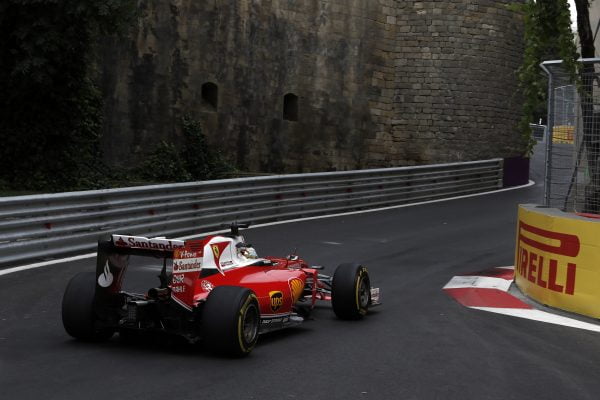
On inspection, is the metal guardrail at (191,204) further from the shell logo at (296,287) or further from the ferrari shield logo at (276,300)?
the ferrari shield logo at (276,300)

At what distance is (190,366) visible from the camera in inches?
246

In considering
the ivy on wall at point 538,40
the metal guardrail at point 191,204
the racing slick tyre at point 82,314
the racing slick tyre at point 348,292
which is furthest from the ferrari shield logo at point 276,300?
the ivy on wall at point 538,40

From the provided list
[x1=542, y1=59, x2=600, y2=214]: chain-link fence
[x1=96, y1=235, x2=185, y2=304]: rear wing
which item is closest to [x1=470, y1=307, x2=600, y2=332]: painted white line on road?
[x1=542, y1=59, x2=600, y2=214]: chain-link fence

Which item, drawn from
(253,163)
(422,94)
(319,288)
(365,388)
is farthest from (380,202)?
(365,388)

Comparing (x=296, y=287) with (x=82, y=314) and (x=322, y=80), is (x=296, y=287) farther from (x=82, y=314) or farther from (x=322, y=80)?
(x=322, y=80)

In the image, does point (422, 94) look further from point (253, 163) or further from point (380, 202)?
point (380, 202)

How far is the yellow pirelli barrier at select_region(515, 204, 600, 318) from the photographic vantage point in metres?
8.72

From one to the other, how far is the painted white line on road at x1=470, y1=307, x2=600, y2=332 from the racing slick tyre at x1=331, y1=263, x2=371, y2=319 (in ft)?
5.27

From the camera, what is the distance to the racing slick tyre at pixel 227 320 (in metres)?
6.41

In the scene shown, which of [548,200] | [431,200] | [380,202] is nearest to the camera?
[548,200]

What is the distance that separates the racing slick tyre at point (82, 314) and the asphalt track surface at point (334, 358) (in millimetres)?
96

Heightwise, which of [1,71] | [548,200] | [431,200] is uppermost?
[1,71]

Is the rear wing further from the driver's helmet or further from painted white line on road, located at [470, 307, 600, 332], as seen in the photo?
painted white line on road, located at [470, 307, 600, 332]

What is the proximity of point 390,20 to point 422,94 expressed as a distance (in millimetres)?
2813
